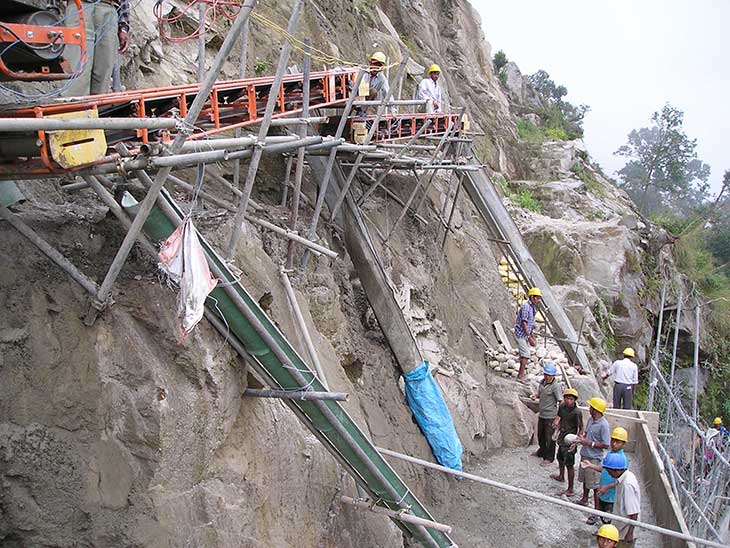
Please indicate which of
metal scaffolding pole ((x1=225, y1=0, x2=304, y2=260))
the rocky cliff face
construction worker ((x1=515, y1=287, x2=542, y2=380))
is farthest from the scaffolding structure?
metal scaffolding pole ((x1=225, y1=0, x2=304, y2=260))

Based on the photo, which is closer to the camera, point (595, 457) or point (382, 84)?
point (595, 457)

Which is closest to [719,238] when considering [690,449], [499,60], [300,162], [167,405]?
[499,60]

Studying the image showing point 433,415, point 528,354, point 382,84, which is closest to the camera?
point 433,415

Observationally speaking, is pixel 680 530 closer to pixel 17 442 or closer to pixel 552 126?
pixel 17 442

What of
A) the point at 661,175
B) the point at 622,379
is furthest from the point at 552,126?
the point at 622,379

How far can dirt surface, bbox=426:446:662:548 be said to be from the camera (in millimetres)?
8586

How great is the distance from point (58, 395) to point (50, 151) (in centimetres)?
182

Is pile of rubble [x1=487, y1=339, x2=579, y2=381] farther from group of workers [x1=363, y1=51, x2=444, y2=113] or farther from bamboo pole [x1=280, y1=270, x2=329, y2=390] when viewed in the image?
bamboo pole [x1=280, y1=270, x2=329, y2=390]

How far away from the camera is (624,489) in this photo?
7.63 metres

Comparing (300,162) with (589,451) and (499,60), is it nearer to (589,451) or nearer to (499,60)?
(589,451)

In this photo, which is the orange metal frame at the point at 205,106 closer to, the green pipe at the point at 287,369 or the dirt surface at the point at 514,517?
the green pipe at the point at 287,369

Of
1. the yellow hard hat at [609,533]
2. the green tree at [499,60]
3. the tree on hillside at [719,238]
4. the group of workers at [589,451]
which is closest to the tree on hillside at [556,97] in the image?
the green tree at [499,60]

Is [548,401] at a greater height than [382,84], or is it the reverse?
[382,84]

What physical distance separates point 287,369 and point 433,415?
13.8 feet
